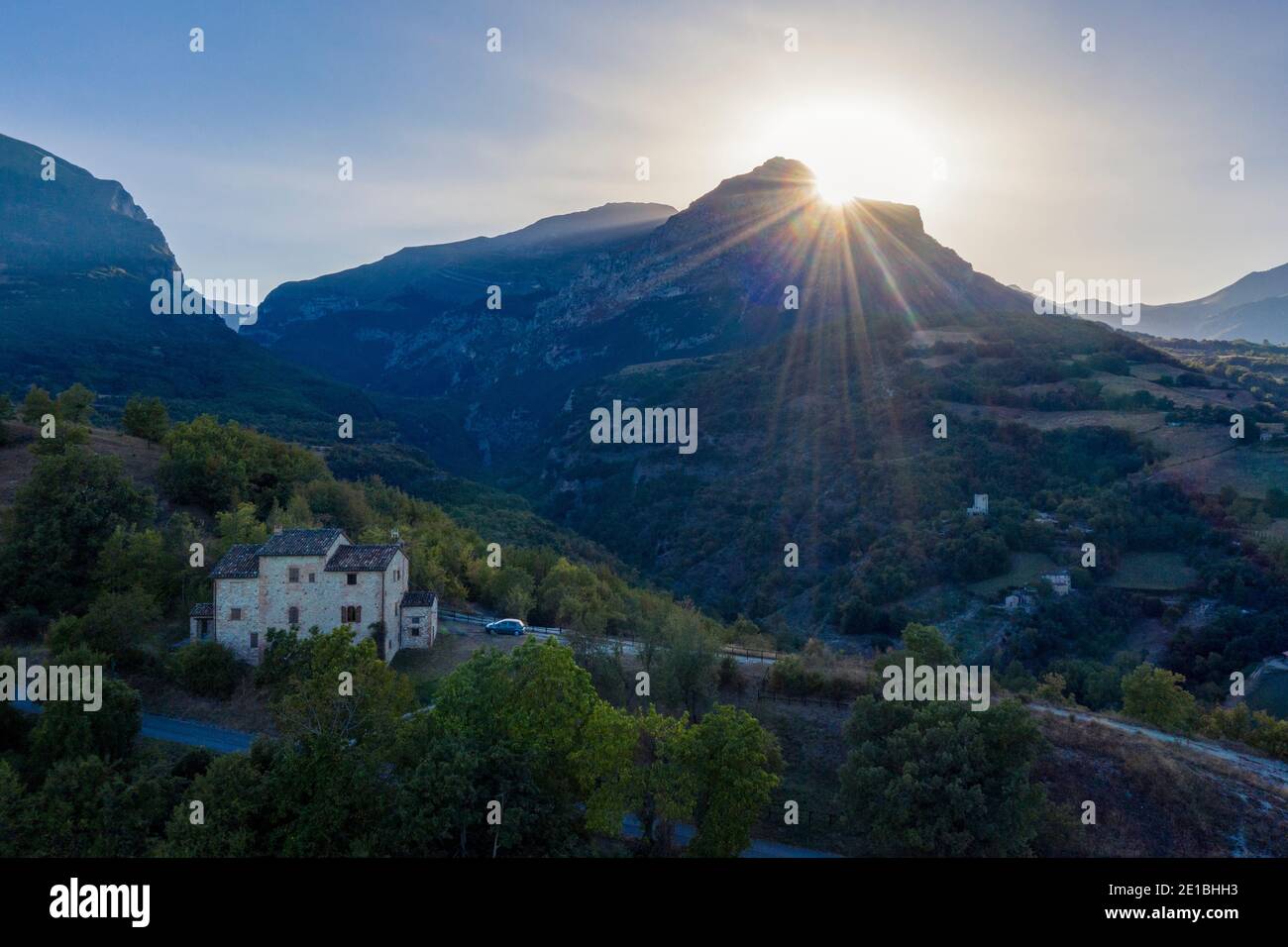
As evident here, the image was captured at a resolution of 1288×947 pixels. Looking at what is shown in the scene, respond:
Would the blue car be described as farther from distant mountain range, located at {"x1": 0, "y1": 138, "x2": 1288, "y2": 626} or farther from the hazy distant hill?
the hazy distant hill

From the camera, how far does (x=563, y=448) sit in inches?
6781

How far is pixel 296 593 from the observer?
1467 inches

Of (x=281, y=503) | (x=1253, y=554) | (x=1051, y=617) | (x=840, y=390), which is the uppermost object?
(x=840, y=390)

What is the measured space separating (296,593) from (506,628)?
11291 millimetres

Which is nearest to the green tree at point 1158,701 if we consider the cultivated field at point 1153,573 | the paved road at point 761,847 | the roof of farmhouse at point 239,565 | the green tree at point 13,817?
the paved road at point 761,847

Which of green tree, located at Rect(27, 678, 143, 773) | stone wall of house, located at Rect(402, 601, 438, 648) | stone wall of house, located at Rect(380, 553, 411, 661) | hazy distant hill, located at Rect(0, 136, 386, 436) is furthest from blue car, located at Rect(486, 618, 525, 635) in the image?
hazy distant hill, located at Rect(0, 136, 386, 436)

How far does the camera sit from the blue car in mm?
43688

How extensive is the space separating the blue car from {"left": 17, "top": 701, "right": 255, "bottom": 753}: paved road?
1381 centimetres

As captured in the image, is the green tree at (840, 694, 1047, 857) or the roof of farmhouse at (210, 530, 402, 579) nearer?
the green tree at (840, 694, 1047, 857)

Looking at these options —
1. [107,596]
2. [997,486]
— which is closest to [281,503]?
[107,596]

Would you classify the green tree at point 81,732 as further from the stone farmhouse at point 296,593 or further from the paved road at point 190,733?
the stone farmhouse at point 296,593

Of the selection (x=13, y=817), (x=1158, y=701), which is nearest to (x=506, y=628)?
(x=13, y=817)
